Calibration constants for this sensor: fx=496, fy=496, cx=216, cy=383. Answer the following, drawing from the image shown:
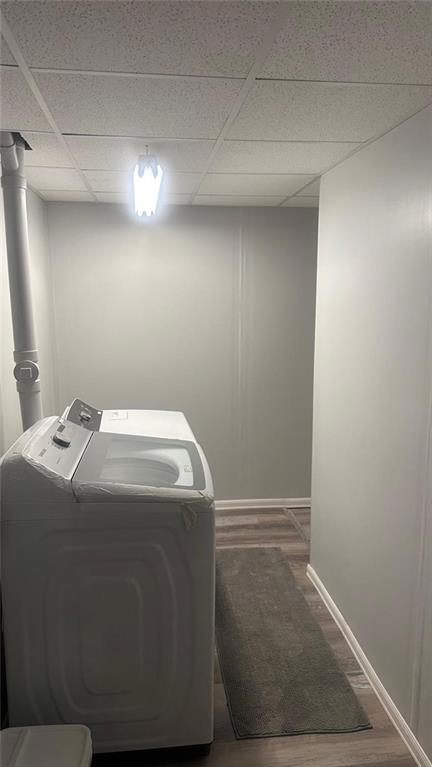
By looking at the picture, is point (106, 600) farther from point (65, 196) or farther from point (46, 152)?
point (65, 196)

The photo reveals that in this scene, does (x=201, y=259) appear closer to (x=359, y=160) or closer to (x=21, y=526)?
(x=359, y=160)

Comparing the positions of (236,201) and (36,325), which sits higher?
(236,201)

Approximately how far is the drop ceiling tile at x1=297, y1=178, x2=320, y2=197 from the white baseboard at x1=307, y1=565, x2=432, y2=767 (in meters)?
2.22

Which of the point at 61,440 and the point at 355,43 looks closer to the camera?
the point at 355,43

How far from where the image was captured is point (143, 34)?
1160 mm

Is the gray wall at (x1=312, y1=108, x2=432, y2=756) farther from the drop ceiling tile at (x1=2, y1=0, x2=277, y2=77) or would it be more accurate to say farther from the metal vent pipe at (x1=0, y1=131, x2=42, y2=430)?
the metal vent pipe at (x1=0, y1=131, x2=42, y2=430)

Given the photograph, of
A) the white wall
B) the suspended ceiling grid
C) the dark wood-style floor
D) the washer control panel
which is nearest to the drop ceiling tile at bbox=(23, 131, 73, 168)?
the suspended ceiling grid

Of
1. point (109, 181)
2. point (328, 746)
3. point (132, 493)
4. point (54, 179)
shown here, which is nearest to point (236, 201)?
point (109, 181)

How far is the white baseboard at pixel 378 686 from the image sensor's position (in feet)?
5.65

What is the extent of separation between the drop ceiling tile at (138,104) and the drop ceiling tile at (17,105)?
0.18 feet

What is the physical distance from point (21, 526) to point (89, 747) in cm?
66

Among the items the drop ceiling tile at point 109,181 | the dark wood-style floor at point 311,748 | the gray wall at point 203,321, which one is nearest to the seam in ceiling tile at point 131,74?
the drop ceiling tile at point 109,181

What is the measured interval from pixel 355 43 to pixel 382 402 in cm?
123

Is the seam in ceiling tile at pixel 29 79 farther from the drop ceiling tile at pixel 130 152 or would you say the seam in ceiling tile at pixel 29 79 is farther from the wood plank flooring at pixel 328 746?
the wood plank flooring at pixel 328 746
